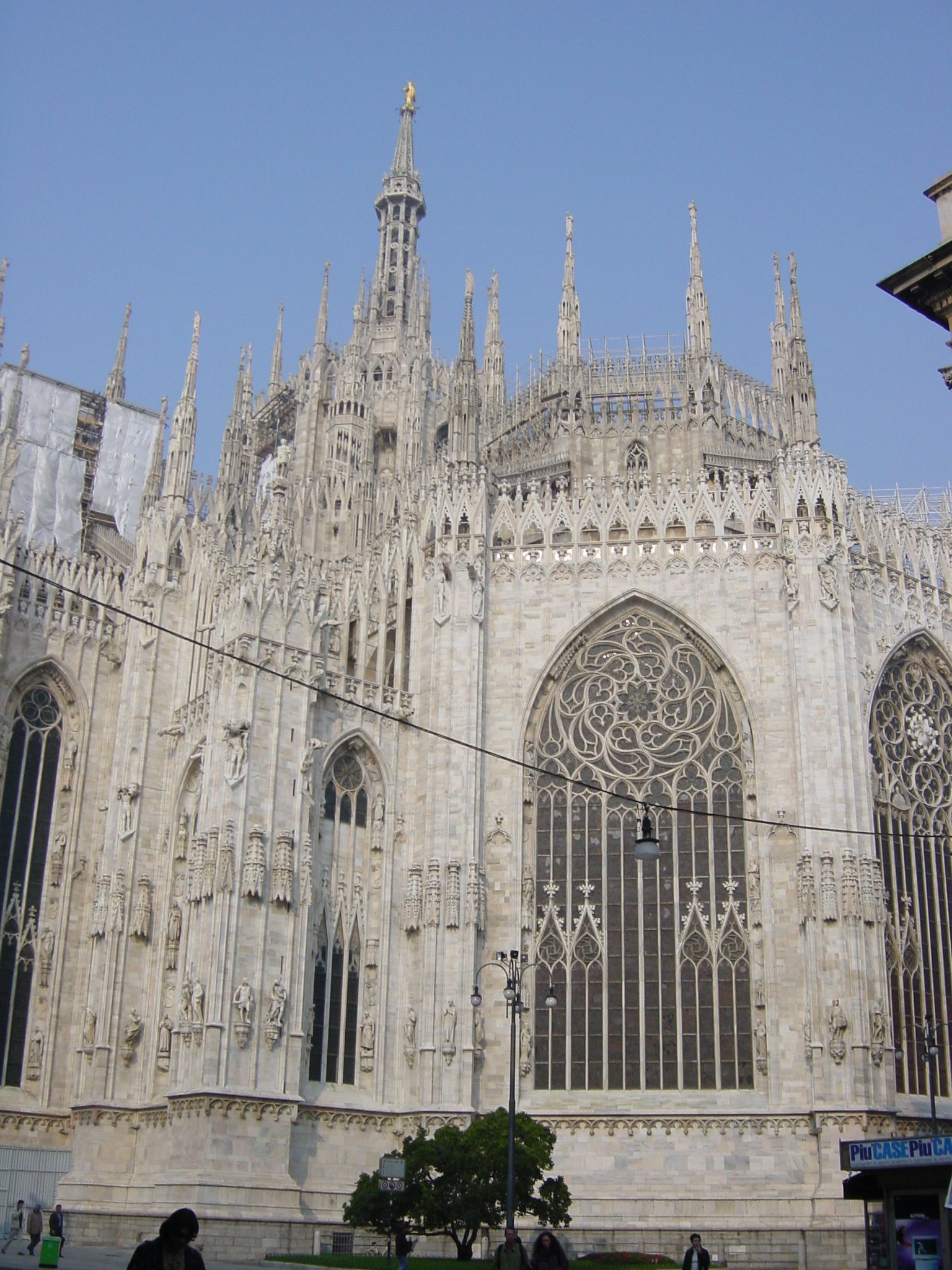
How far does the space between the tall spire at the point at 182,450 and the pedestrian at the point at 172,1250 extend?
39.8 metres

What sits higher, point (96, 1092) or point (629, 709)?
point (629, 709)

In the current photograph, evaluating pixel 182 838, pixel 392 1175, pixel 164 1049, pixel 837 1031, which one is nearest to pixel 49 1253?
pixel 392 1175

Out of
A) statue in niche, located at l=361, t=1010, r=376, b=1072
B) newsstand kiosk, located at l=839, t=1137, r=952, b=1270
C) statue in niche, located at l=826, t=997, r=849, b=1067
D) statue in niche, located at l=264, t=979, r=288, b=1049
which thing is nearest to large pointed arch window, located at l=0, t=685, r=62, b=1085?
statue in niche, located at l=264, t=979, r=288, b=1049

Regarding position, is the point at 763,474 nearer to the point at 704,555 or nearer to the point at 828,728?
the point at 704,555

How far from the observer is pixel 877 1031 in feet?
115

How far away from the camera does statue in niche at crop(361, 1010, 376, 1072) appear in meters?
37.2

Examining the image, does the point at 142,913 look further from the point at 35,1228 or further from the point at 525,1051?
the point at 525,1051

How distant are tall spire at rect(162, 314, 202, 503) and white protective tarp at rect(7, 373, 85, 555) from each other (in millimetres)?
10190

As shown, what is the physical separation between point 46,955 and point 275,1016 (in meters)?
11.7

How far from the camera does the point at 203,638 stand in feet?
147

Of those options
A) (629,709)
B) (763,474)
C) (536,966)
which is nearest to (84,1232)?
(536,966)

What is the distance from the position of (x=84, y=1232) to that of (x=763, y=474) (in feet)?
93.5

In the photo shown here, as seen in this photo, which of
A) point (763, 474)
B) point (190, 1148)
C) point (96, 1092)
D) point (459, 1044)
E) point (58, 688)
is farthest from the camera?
point (58, 688)

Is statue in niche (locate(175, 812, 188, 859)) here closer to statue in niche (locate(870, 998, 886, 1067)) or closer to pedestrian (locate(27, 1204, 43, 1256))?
pedestrian (locate(27, 1204, 43, 1256))
